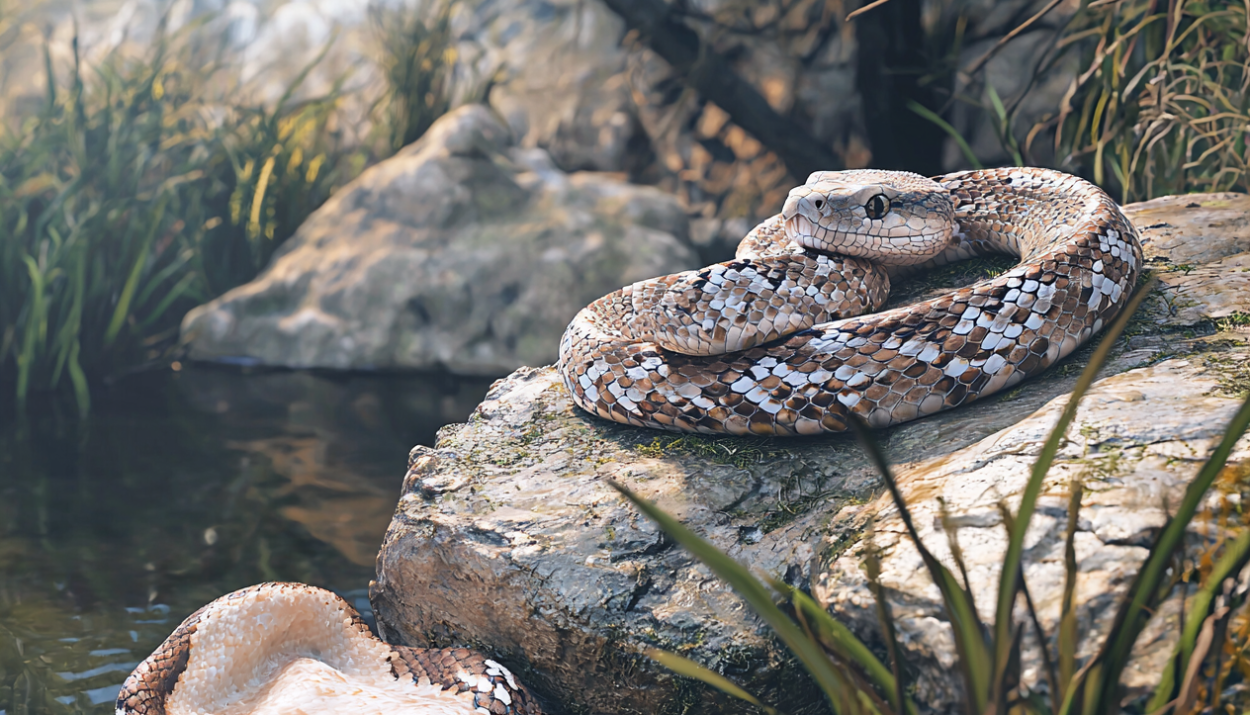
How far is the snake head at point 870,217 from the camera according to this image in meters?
2.02

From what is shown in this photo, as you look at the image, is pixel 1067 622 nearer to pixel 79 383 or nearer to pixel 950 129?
pixel 950 129

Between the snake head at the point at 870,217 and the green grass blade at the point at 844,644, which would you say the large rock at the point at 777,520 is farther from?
the snake head at the point at 870,217

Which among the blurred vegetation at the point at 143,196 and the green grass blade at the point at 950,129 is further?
the blurred vegetation at the point at 143,196

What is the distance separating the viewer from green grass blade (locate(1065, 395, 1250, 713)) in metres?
0.99

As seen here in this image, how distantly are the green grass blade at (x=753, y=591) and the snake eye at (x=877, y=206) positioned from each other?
3.88ft

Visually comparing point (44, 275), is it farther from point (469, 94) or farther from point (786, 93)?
point (786, 93)

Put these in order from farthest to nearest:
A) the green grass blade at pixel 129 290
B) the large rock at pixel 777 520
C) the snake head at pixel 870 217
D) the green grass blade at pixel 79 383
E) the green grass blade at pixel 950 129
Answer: the green grass blade at pixel 129 290 → the green grass blade at pixel 79 383 → the green grass blade at pixel 950 129 → the snake head at pixel 870 217 → the large rock at pixel 777 520

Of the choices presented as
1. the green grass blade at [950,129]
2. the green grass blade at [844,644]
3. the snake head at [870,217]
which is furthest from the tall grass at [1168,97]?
the green grass blade at [844,644]

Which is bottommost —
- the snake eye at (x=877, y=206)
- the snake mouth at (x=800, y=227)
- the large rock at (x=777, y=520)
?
the large rock at (x=777, y=520)

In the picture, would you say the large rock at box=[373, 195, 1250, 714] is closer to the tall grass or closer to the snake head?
the snake head

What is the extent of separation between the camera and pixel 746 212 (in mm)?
6793

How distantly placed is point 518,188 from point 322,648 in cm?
458

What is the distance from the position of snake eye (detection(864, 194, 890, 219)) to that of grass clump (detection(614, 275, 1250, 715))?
99 centimetres

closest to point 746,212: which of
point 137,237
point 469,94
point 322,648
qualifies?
point 469,94
